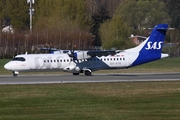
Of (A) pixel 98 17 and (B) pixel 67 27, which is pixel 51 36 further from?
(A) pixel 98 17

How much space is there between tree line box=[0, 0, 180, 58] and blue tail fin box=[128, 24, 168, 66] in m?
17.4

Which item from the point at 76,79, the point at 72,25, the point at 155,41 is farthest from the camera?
the point at 72,25

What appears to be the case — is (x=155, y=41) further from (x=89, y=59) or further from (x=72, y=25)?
(x=72, y=25)

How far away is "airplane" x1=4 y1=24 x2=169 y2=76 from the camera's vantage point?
38844 millimetres

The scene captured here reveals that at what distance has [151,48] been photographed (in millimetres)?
41219

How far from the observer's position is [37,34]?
73500 mm

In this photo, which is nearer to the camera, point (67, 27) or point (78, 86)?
point (78, 86)

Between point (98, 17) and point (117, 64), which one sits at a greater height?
point (98, 17)

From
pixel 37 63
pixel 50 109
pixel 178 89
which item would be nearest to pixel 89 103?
pixel 50 109

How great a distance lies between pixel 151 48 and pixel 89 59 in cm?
477

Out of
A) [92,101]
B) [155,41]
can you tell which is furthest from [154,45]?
[92,101]

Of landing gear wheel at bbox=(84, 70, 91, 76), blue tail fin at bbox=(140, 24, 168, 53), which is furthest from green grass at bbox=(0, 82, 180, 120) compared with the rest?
blue tail fin at bbox=(140, 24, 168, 53)

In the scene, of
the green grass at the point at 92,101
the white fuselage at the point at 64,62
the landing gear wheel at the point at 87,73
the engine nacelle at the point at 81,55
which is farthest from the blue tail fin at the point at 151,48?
the green grass at the point at 92,101

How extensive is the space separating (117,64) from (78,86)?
10818 mm
